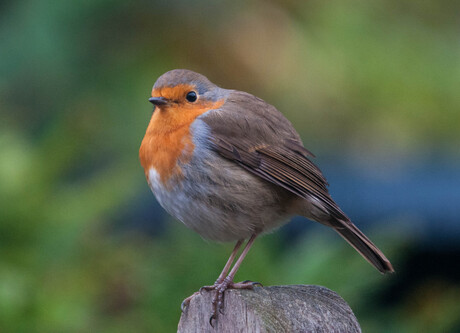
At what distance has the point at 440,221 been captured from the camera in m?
4.83

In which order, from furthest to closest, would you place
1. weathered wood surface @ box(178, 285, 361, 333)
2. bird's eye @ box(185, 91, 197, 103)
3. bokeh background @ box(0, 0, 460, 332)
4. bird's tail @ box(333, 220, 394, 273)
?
bokeh background @ box(0, 0, 460, 332)
bird's eye @ box(185, 91, 197, 103)
bird's tail @ box(333, 220, 394, 273)
weathered wood surface @ box(178, 285, 361, 333)

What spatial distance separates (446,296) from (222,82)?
2.22 m

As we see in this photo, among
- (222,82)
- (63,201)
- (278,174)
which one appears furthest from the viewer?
(222,82)

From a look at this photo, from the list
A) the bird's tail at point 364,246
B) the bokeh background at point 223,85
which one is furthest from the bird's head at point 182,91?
the bokeh background at point 223,85

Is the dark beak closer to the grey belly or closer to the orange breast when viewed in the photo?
the orange breast

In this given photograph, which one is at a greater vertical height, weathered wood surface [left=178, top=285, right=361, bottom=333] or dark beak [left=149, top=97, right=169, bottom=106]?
dark beak [left=149, top=97, right=169, bottom=106]

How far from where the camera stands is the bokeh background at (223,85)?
318 cm

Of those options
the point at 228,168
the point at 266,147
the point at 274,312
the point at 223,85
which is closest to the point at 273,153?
the point at 266,147

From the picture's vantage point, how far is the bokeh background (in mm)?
3180

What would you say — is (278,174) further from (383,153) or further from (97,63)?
(383,153)

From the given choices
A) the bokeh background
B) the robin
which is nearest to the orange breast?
the robin

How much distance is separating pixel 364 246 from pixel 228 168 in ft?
1.59

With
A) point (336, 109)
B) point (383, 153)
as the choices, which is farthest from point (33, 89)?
point (383, 153)

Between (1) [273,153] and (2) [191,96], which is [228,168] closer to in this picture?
(1) [273,153]
